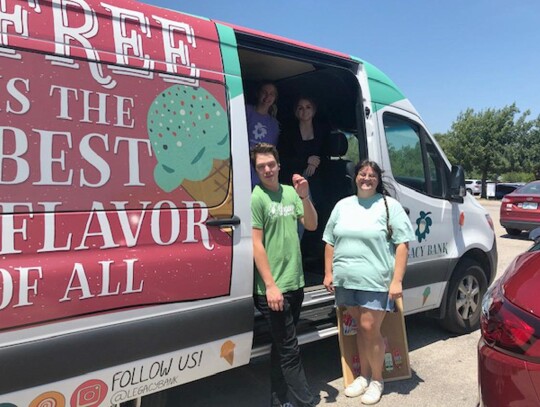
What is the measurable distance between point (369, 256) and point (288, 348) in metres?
0.81

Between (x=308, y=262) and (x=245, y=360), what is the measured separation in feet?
6.67

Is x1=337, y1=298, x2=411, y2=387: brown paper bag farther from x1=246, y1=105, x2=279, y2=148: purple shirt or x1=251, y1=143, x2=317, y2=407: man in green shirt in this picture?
x1=246, y1=105, x2=279, y2=148: purple shirt

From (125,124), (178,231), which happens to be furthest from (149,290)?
(125,124)

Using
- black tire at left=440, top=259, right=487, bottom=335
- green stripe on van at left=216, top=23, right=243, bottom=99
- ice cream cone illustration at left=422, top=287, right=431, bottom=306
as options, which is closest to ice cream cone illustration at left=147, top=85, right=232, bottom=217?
green stripe on van at left=216, top=23, right=243, bottom=99

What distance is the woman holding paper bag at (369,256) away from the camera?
315 cm

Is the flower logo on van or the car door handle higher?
Answer: the car door handle

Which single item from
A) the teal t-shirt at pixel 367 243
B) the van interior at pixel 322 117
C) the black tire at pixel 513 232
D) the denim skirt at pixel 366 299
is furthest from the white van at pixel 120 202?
the black tire at pixel 513 232

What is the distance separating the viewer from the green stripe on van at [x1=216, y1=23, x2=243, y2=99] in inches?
108

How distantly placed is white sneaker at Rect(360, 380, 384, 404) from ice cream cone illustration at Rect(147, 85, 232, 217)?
Answer: 1.72 m

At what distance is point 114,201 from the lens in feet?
7.38

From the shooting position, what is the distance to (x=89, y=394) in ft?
7.23

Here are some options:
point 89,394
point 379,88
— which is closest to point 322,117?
point 379,88

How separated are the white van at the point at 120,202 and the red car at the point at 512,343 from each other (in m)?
1.29

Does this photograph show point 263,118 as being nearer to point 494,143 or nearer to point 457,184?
point 457,184
